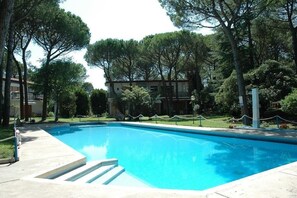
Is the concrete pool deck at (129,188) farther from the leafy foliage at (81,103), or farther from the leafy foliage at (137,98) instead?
the leafy foliage at (81,103)

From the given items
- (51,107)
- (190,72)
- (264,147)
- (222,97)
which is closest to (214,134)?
(264,147)

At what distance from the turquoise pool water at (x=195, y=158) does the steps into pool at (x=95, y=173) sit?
0.60 metres

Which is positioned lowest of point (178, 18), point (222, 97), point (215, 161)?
point (215, 161)

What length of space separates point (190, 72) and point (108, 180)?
3005 centimetres

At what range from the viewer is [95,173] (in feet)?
22.2

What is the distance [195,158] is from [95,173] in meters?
3.94

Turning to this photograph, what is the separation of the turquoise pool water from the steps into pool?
1.96 ft

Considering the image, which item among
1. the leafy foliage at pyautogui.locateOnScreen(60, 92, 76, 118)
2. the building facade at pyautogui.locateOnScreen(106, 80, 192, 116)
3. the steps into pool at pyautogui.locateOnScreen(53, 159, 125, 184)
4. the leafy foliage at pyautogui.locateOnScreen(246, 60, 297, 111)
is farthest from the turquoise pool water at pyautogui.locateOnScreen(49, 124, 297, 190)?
the building facade at pyautogui.locateOnScreen(106, 80, 192, 116)

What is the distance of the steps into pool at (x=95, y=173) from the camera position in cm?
620

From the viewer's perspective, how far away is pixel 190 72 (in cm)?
3569

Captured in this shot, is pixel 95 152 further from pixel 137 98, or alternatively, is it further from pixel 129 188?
pixel 137 98

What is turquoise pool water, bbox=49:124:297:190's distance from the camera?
7.11 m

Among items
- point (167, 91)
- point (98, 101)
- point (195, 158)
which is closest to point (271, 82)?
point (195, 158)

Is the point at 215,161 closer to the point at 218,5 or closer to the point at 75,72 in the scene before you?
the point at 218,5
